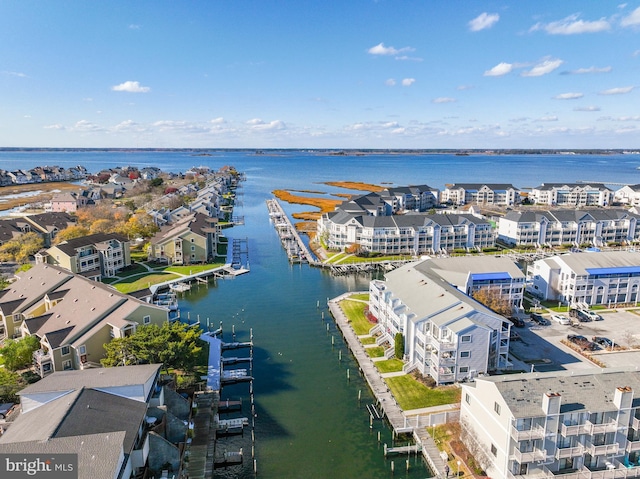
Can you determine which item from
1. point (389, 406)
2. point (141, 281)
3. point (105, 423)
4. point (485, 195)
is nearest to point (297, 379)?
point (389, 406)

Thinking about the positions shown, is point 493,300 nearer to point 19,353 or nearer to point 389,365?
point 389,365

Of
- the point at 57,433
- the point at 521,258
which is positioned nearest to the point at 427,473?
the point at 57,433

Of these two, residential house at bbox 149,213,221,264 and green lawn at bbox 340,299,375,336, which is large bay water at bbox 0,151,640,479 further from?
residential house at bbox 149,213,221,264

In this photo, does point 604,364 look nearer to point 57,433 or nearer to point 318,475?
point 318,475

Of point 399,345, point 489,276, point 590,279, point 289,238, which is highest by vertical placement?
point 489,276

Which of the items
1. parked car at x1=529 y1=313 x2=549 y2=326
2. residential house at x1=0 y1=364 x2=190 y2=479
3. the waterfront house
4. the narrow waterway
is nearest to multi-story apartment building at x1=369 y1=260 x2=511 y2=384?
the narrow waterway
